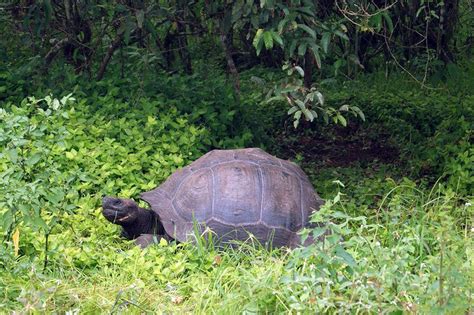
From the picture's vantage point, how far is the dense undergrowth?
11.9 feet

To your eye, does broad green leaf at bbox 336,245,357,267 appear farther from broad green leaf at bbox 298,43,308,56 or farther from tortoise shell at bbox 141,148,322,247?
broad green leaf at bbox 298,43,308,56

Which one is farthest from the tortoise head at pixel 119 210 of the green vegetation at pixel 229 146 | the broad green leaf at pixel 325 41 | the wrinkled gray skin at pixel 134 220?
the broad green leaf at pixel 325 41

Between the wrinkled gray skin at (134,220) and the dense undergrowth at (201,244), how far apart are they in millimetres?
99

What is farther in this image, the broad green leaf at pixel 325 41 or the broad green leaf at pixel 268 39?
the broad green leaf at pixel 325 41

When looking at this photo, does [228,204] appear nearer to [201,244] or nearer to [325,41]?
[201,244]

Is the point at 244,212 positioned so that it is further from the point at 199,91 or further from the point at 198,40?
the point at 198,40

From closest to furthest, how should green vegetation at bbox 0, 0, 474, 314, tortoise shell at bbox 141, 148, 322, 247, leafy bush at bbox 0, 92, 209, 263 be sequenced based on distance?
green vegetation at bbox 0, 0, 474, 314
leafy bush at bbox 0, 92, 209, 263
tortoise shell at bbox 141, 148, 322, 247

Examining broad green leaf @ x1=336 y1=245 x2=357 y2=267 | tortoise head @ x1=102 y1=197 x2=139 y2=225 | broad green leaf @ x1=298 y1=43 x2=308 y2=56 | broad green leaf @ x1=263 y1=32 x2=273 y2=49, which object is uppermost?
broad green leaf @ x1=263 y1=32 x2=273 y2=49

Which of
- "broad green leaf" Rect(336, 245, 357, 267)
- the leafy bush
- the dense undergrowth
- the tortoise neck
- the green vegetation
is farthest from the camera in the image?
the tortoise neck

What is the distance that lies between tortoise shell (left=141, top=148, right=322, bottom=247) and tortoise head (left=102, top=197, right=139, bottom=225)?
0.13 m

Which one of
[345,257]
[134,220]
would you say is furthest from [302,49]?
[345,257]

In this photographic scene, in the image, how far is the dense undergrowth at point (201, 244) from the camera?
3.63 metres

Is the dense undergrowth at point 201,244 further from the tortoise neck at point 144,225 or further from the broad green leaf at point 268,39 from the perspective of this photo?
the broad green leaf at point 268,39

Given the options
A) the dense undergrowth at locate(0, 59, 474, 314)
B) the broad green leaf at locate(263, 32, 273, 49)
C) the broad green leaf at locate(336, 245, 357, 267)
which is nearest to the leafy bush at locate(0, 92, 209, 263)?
the dense undergrowth at locate(0, 59, 474, 314)
